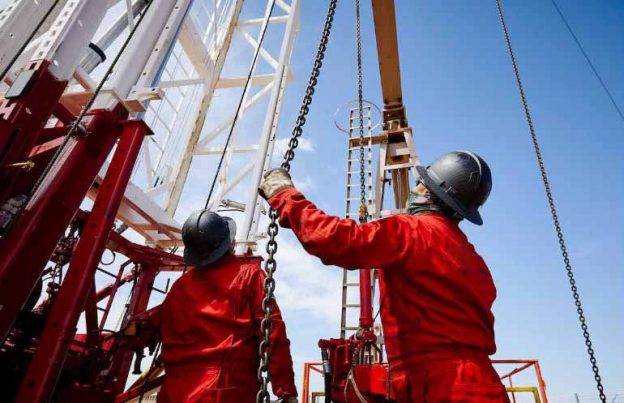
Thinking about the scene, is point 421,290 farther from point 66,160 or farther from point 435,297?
point 66,160

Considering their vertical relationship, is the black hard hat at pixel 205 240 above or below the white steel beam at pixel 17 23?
below

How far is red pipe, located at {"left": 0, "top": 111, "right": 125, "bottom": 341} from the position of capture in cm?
236

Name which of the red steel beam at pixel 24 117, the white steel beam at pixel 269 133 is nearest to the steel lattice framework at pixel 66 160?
the red steel beam at pixel 24 117

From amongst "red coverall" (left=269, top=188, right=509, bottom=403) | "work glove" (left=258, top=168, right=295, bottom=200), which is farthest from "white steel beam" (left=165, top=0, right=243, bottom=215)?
"red coverall" (left=269, top=188, right=509, bottom=403)

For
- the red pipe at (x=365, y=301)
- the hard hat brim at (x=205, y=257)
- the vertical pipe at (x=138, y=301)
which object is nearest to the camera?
the hard hat brim at (x=205, y=257)

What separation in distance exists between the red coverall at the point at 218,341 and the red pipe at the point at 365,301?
265cm

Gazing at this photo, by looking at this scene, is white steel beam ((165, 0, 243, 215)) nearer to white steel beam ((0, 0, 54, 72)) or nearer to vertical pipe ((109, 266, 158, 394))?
vertical pipe ((109, 266, 158, 394))

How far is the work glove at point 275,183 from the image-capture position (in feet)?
6.26

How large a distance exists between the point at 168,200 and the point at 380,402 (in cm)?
507

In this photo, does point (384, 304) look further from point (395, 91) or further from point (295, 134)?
point (395, 91)

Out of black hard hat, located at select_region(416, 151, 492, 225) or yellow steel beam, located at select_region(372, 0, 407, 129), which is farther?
yellow steel beam, located at select_region(372, 0, 407, 129)

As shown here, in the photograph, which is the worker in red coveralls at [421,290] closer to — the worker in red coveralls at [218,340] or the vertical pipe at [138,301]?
the worker in red coveralls at [218,340]

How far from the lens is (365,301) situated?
5.40 meters

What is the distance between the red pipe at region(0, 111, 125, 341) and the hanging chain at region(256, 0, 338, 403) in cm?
186
